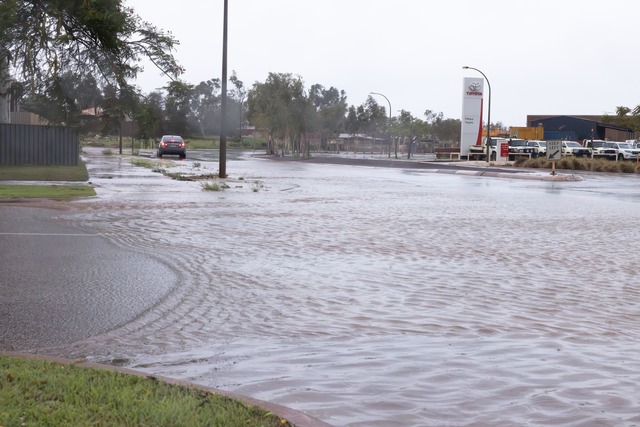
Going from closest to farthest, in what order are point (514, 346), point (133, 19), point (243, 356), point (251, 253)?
1. point (243, 356)
2. point (514, 346)
3. point (251, 253)
4. point (133, 19)

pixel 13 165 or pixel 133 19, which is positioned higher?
pixel 133 19

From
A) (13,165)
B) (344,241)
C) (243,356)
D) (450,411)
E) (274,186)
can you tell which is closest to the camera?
(450,411)

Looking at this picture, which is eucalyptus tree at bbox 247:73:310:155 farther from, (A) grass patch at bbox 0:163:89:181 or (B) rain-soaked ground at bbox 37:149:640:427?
(B) rain-soaked ground at bbox 37:149:640:427

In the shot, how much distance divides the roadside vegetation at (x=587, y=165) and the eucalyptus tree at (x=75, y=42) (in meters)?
35.9

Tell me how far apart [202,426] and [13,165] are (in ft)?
110

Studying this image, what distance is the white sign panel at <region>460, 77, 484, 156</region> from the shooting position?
2985 inches

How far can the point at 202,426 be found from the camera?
4672 mm

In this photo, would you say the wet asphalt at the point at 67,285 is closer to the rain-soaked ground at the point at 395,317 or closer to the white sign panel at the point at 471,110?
the rain-soaked ground at the point at 395,317

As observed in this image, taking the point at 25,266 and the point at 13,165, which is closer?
the point at 25,266

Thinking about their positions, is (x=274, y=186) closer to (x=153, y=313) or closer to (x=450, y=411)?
(x=153, y=313)

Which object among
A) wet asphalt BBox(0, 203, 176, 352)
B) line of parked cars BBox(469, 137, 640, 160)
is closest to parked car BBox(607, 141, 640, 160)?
line of parked cars BBox(469, 137, 640, 160)

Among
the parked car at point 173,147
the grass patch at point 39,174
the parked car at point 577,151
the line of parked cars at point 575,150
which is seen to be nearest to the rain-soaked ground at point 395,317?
the grass patch at point 39,174

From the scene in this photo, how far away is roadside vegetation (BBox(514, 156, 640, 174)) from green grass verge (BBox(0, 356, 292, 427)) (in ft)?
182

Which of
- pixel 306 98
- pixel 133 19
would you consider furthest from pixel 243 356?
pixel 306 98
